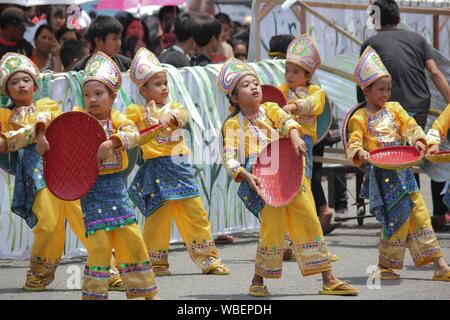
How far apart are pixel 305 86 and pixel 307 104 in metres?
0.34

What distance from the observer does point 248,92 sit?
821 centimetres

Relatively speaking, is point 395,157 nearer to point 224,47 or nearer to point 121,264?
point 121,264

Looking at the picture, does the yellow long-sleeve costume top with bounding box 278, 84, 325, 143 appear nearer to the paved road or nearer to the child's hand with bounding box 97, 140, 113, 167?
the paved road

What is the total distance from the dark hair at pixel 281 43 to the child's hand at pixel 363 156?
3292mm

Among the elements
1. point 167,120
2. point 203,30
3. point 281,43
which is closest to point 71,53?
point 203,30

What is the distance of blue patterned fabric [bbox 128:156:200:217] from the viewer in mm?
9328

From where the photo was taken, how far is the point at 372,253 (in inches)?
398

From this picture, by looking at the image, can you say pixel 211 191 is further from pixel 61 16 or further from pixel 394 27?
pixel 61 16

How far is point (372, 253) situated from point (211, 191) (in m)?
1.75

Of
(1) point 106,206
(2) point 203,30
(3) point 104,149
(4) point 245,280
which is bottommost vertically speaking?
(4) point 245,280

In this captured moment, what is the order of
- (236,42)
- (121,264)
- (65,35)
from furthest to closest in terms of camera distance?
(236,42) < (65,35) < (121,264)

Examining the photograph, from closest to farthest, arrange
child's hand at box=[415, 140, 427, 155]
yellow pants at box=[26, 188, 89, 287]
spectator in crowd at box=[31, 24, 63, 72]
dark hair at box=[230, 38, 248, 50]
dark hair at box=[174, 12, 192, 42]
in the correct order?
child's hand at box=[415, 140, 427, 155] < yellow pants at box=[26, 188, 89, 287] < dark hair at box=[174, 12, 192, 42] < spectator in crowd at box=[31, 24, 63, 72] < dark hair at box=[230, 38, 248, 50]

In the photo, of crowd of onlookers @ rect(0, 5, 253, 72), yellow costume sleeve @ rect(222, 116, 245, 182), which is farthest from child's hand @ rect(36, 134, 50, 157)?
crowd of onlookers @ rect(0, 5, 253, 72)

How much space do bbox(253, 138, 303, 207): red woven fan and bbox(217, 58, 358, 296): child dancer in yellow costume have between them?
0.30 feet
